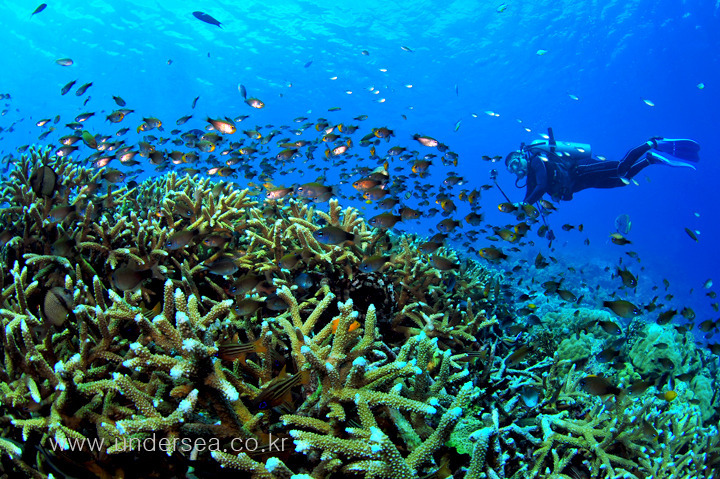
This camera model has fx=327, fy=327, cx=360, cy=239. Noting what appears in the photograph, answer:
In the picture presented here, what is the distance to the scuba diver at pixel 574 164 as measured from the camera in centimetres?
1267

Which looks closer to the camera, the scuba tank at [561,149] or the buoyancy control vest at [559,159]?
the buoyancy control vest at [559,159]

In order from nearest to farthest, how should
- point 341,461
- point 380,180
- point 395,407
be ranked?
point 341,461 → point 395,407 → point 380,180

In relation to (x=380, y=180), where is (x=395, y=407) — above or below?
below

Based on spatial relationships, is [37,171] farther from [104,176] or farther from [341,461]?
[341,461]

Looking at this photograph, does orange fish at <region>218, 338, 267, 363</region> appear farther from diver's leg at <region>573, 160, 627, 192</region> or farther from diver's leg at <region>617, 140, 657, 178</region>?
diver's leg at <region>617, 140, 657, 178</region>

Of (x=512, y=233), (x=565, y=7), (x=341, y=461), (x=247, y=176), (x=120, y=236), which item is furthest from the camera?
(x=565, y=7)

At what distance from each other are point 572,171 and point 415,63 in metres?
46.8

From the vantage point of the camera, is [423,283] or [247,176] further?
[247,176]

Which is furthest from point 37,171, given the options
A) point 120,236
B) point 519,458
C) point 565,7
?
point 565,7

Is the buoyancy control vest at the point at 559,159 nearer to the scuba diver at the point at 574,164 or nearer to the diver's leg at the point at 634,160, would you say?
the scuba diver at the point at 574,164

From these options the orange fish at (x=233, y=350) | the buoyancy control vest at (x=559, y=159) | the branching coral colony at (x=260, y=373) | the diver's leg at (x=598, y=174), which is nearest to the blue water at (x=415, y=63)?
the buoyancy control vest at (x=559, y=159)

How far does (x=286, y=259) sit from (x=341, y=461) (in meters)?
2.11

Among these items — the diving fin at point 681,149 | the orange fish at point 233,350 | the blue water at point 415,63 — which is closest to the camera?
the orange fish at point 233,350

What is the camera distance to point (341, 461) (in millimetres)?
1896
